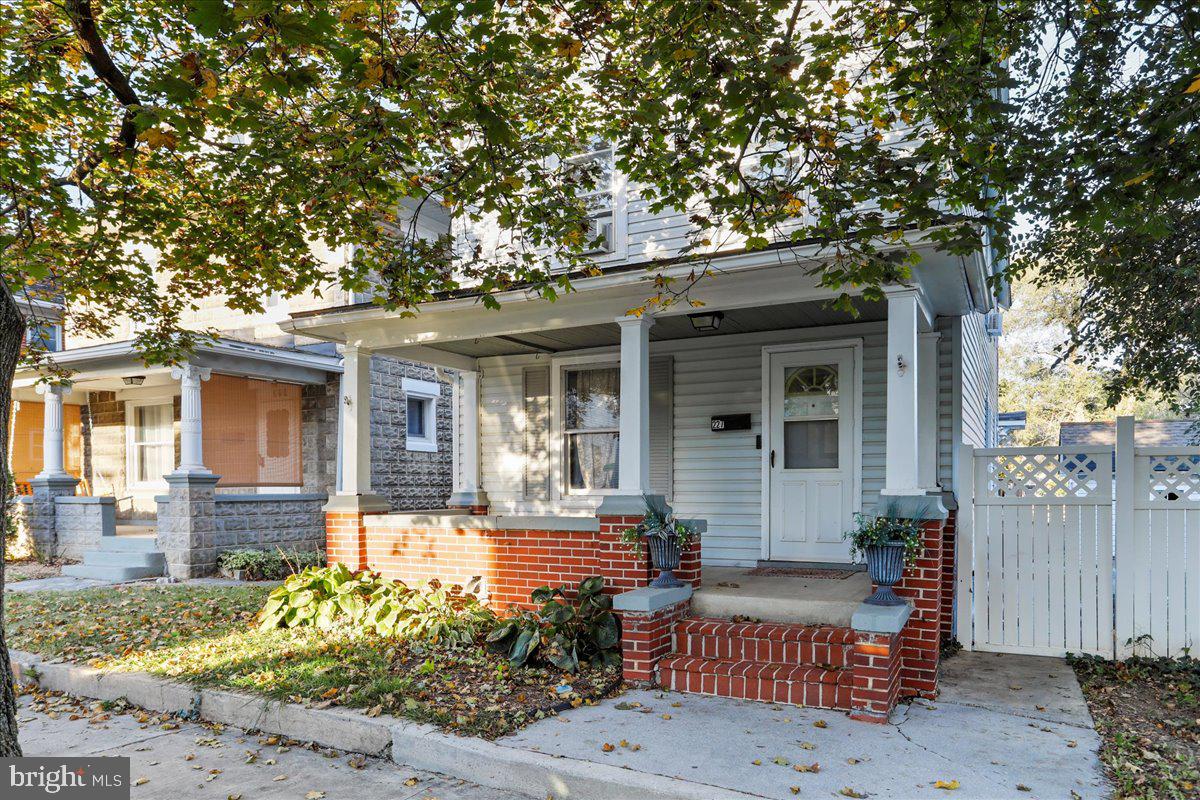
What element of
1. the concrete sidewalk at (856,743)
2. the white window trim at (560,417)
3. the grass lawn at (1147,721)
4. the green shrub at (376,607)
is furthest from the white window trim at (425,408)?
the grass lawn at (1147,721)

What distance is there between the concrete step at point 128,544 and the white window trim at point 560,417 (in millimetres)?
6216

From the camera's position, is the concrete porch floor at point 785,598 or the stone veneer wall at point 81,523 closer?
the concrete porch floor at point 785,598

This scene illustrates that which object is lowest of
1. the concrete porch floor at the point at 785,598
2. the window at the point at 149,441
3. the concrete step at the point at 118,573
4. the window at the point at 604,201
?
the concrete step at the point at 118,573

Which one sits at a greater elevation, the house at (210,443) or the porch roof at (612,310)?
the porch roof at (612,310)

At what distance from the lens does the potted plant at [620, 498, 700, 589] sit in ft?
20.5

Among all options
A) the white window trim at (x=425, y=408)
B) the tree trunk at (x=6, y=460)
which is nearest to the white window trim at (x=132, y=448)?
the white window trim at (x=425, y=408)

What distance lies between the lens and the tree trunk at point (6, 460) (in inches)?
130

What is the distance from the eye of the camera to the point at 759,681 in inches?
215

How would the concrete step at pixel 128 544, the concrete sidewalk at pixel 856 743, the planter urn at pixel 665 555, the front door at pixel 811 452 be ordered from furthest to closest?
1. the concrete step at pixel 128 544
2. the front door at pixel 811 452
3. the planter urn at pixel 665 555
4. the concrete sidewalk at pixel 856 743

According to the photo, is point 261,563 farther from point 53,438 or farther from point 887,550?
point 887,550

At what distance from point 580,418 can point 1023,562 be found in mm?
4698

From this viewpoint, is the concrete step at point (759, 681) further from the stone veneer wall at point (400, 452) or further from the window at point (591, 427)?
the stone veneer wall at point (400, 452)

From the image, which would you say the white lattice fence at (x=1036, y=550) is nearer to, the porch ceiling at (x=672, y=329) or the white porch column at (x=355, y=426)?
the porch ceiling at (x=672, y=329)

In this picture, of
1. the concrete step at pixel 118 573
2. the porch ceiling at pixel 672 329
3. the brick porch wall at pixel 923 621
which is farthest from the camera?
the concrete step at pixel 118 573
